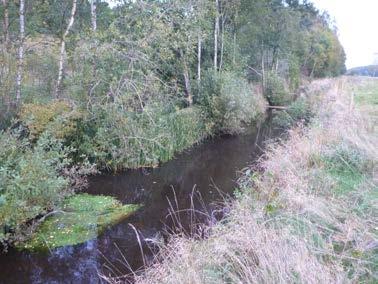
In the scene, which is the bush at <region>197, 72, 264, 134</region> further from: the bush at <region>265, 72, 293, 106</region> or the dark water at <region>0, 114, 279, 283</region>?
the bush at <region>265, 72, 293, 106</region>

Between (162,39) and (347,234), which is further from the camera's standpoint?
(162,39)

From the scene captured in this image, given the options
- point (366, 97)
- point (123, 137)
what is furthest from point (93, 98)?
point (366, 97)

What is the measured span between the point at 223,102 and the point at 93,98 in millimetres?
5995

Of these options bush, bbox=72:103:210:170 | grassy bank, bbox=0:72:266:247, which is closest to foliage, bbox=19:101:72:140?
grassy bank, bbox=0:72:266:247

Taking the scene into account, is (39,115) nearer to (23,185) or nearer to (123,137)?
(123,137)

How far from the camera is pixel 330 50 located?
38.2m

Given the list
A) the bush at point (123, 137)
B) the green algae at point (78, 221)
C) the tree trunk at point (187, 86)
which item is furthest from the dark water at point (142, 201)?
the tree trunk at point (187, 86)

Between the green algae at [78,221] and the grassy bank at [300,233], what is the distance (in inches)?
93.7

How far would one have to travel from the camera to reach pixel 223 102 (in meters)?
14.9

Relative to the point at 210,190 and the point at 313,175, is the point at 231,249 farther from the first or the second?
the point at 210,190

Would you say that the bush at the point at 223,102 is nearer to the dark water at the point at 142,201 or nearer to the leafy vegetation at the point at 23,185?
the dark water at the point at 142,201

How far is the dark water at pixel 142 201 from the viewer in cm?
584

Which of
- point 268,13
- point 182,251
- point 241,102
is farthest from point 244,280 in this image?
point 268,13

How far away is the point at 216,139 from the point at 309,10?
24.1 meters
